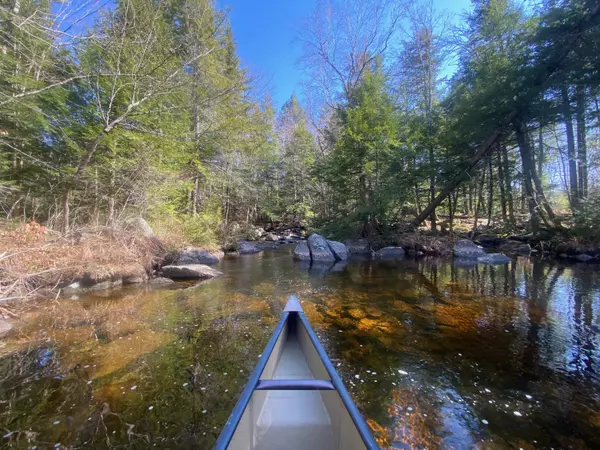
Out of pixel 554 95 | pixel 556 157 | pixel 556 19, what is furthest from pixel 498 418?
pixel 556 157

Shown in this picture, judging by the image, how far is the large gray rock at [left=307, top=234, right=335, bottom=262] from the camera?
1230 centimetres

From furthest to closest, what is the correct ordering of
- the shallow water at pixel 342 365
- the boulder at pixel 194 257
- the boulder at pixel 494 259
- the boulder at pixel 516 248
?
1. the boulder at pixel 516 248
2. the boulder at pixel 494 259
3. the boulder at pixel 194 257
4. the shallow water at pixel 342 365

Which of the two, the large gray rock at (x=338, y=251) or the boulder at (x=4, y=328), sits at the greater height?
the large gray rock at (x=338, y=251)

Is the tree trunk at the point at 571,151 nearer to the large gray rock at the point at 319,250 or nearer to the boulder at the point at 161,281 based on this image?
the large gray rock at the point at 319,250

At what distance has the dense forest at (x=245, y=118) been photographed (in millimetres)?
6875

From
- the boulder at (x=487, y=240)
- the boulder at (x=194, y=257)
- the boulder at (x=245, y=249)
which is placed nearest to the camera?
the boulder at (x=194, y=257)

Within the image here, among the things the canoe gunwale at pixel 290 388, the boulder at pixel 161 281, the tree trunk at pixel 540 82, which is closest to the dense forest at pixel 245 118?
the tree trunk at pixel 540 82

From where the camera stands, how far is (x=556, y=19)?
29.5 feet

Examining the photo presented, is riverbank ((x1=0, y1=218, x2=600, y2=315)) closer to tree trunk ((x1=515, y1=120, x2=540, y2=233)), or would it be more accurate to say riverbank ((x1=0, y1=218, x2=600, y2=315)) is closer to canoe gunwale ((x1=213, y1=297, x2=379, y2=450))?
tree trunk ((x1=515, y1=120, x2=540, y2=233))

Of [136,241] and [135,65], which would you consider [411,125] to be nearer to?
[135,65]

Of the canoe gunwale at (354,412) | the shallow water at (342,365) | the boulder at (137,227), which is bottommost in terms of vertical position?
the shallow water at (342,365)

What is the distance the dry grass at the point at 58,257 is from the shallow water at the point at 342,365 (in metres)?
0.66

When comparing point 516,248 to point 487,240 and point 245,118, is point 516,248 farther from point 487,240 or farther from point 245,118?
point 245,118

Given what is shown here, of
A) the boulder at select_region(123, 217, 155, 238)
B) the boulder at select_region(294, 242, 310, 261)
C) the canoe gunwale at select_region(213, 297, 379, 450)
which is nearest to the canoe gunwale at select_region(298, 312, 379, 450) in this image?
the canoe gunwale at select_region(213, 297, 379, 450)
